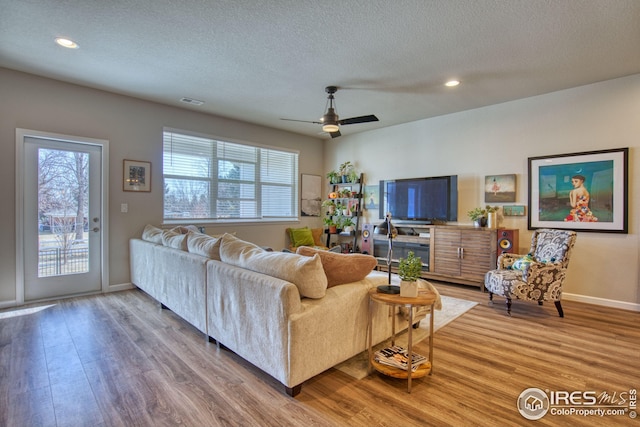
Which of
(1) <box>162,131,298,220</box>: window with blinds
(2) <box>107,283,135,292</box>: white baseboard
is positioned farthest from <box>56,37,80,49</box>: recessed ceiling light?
(2) <box>107,283,135,292</box>: white baseboard

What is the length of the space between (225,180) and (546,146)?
508cm

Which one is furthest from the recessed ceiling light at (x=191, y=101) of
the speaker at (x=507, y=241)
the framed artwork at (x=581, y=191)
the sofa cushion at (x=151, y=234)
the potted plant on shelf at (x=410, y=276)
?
the framed artwork at (x=581, y=191)

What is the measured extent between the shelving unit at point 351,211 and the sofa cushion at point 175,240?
144 inches

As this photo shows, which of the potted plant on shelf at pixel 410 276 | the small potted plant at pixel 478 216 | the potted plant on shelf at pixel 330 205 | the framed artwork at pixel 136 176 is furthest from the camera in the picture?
the potted plant on shelf at pixel 330 205

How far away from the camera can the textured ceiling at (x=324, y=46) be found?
2.54 metres

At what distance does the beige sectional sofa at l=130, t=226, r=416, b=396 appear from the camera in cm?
198

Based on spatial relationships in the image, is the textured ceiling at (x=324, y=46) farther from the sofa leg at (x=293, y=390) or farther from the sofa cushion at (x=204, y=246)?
the sofa leg at (x=293, y=390)

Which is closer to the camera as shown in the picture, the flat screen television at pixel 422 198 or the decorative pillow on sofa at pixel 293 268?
the decorative pillow on sofa at pixel 293 268

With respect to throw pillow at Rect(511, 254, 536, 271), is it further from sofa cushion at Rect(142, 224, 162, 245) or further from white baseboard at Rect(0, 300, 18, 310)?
white baseboard at Rect(0, 300, 18, 310)

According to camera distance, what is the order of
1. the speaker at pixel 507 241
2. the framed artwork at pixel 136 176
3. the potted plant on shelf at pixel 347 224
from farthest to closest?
the potted plant on shelf at pixel 347 224
the framed artwork at pixel 136 176
the speaker at pixel 507 241

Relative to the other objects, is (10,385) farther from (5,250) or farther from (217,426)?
(5,250)

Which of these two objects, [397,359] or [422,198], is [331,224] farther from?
[397,359]

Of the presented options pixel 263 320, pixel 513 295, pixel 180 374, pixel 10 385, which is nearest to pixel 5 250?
pixel 10 385

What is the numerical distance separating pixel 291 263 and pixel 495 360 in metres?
1.84
